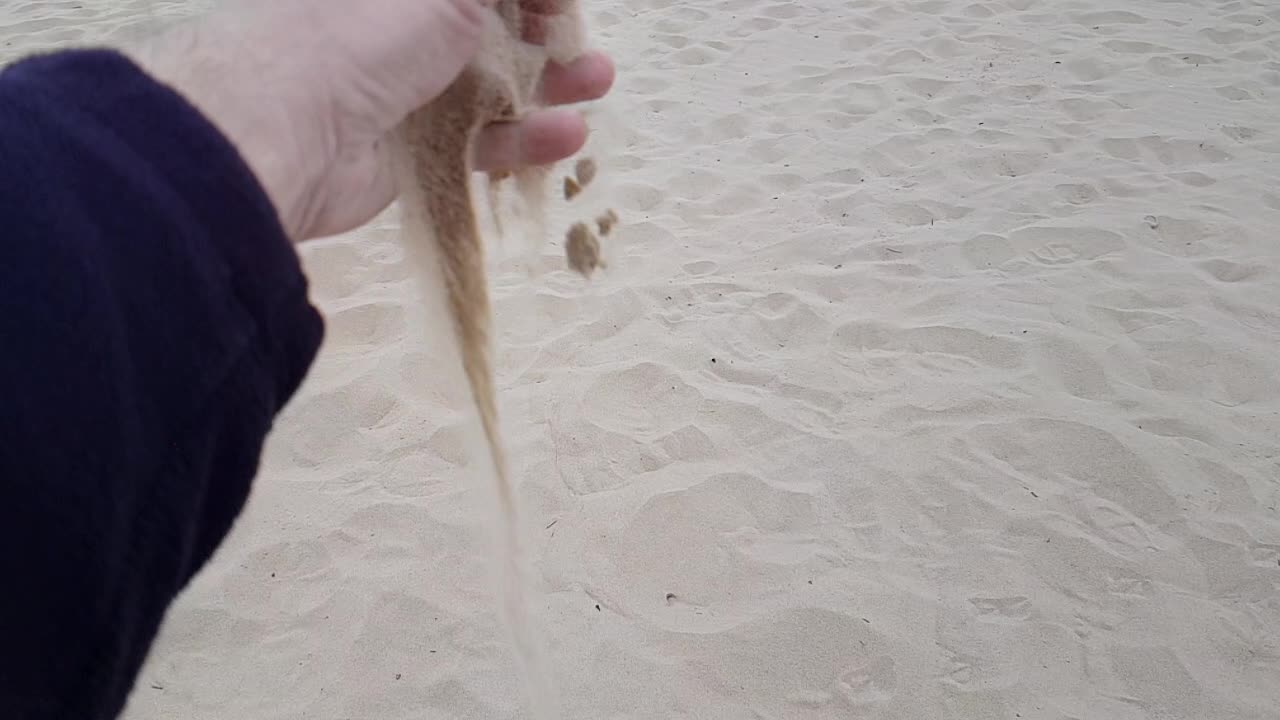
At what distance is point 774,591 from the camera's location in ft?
5.65

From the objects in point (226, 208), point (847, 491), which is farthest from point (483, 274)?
point (847, 491)

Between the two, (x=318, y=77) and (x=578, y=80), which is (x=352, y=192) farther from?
(x=578, y=80)

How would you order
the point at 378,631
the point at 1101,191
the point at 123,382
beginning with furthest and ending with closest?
the point at 1101,191 → the point at 378,631 → the point at 123,382

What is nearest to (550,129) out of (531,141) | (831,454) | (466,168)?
(531,141)

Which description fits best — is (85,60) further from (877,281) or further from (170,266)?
(877,281)

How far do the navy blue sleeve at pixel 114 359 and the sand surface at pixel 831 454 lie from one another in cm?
100

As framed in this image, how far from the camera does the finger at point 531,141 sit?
4.04ft

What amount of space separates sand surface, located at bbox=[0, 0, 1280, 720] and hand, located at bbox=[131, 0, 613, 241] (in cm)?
93

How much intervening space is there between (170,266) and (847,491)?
1.56 meters

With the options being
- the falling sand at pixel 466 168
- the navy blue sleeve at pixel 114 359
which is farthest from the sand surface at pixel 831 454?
the navy blue sleeve at pixel 114 359

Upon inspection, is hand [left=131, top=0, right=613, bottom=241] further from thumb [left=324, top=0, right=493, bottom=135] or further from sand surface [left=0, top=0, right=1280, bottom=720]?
sand surface [left=0, top=0, right=1280, bottom=720]

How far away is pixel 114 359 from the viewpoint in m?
0.62

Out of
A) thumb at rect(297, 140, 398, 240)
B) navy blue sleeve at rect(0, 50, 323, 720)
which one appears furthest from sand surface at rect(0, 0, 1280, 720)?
navy blue sleeve at rect(0, 50, 323, 720)

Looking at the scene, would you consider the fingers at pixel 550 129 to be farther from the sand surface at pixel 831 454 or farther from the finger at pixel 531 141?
the sand surface at pixel 831 454
